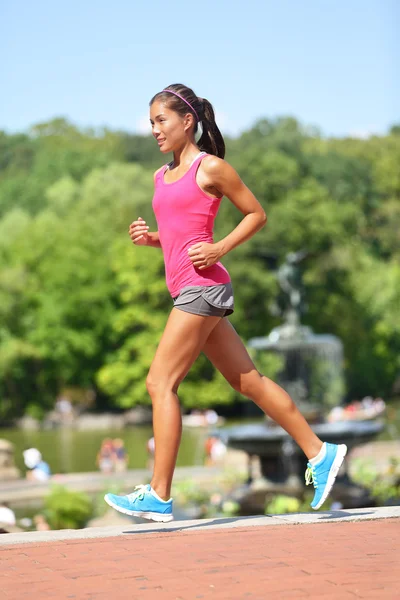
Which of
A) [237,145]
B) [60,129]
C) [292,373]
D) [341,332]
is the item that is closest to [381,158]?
[237,145]

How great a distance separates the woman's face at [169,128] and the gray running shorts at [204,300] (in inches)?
27.1

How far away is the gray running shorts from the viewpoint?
213 inches

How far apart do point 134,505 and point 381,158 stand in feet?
239

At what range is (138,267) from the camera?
2109 inches

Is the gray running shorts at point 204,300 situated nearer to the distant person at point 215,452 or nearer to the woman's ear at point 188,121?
the woman's ear at point 188,121

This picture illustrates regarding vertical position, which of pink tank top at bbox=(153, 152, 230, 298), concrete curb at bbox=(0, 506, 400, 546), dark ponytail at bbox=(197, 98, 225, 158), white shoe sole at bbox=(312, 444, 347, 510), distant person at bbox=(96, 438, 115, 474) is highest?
dark ponytail at bbox=(197, 98, 225, 158)

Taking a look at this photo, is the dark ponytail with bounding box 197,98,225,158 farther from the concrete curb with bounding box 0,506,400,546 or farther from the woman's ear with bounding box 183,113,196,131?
the concrete curb with bounding box 0,506,400,546

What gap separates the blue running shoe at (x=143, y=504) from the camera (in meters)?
5.36

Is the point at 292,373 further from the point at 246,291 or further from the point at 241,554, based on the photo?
the point at 246,291

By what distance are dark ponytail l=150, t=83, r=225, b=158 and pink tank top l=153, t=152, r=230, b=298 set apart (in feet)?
0.84

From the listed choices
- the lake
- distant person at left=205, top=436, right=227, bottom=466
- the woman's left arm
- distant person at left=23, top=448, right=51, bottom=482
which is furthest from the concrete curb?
distant person at left=205, top=436, right=227, bottom=466

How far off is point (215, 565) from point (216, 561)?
2.9 inches

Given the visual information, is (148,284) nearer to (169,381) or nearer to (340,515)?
(340,515)

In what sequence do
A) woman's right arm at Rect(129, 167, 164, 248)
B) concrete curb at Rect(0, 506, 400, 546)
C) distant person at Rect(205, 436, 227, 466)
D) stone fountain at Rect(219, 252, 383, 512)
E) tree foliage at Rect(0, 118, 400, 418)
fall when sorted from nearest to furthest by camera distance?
concrete curb at Rect(0, 506, 400, 546), woman's right arm at Rect(129, 167, 164, 248), stone fountain at Rect(219, 252, 383, 512), distant person at Rect(205, 436, 227, 466), tree foliage at Rect(0, 118, 400, 418)
